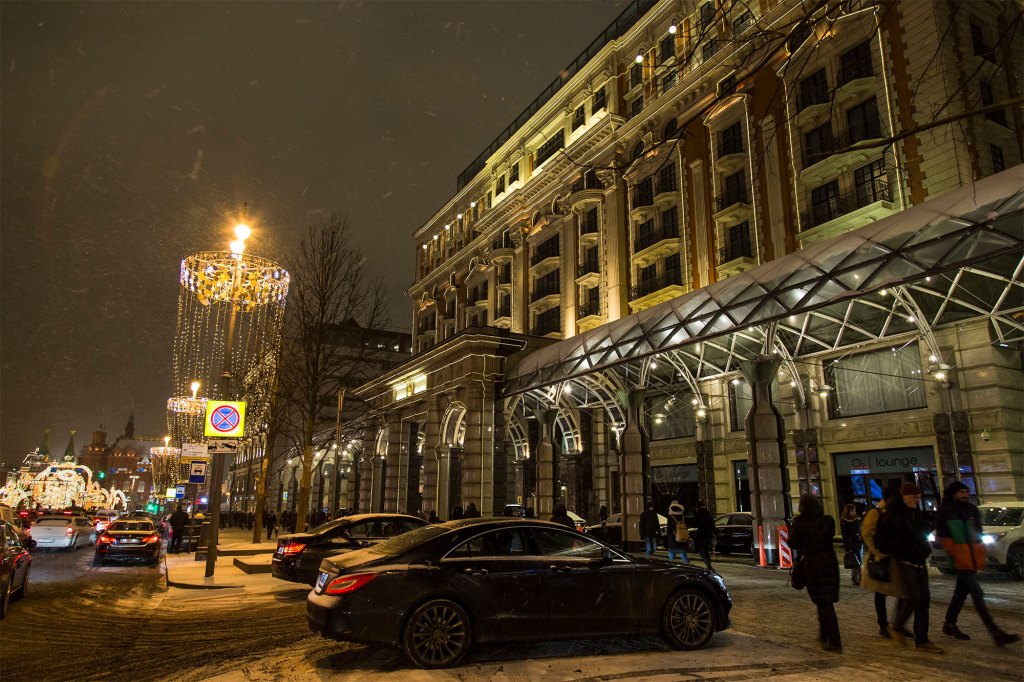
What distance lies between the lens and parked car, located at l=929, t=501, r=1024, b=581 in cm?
1405

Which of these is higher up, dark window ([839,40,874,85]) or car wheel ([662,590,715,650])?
dark window ([839,40,874,85])

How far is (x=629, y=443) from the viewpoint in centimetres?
2125

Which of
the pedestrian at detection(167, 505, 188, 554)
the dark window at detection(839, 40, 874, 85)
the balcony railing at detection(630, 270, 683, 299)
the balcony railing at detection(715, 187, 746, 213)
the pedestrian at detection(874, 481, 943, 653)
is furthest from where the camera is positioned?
the balcony railing at detection(630, 270, 683, 299)

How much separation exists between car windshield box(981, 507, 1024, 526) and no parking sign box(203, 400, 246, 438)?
58.7 ft

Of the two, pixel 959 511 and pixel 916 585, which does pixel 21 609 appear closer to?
pixel 916 585

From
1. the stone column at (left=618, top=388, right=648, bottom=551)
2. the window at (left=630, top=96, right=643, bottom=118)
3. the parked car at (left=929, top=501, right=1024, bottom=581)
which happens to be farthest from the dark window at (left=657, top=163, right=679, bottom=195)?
the parked car at (left=929, top=501, right=1024, bottom=581)

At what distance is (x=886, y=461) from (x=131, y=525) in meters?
26.5

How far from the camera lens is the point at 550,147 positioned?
133ft

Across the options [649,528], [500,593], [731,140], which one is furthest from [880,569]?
[731,140]

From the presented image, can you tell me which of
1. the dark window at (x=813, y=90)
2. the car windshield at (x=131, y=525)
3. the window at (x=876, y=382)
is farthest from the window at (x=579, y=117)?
the car windshield at (x=131, y=525)

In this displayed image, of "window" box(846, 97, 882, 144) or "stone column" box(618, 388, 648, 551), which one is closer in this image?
"stone column" box(618, 388, 648, 551)

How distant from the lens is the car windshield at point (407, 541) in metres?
7.11

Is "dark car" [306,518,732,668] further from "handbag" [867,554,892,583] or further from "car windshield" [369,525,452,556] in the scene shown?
"handbag" [867,554,892,583]

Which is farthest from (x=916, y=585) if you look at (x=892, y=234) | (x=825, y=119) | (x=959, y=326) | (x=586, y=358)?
(x=825, y=119)
